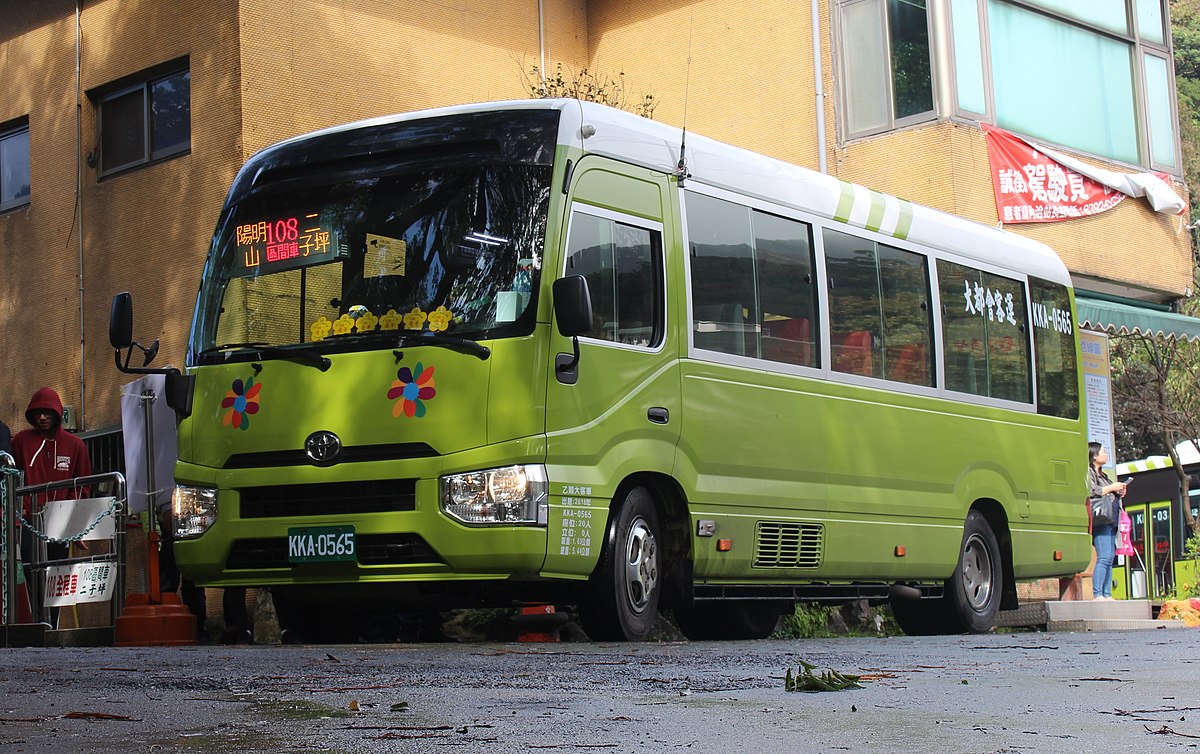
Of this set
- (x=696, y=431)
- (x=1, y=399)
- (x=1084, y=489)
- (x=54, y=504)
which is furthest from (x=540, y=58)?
(x=696, y=431)

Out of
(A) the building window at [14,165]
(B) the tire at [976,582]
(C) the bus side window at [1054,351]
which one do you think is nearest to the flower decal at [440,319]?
(B) the tire at [976,582]

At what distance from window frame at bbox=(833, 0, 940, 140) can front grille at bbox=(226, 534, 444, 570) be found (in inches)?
496

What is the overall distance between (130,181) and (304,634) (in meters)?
10.4

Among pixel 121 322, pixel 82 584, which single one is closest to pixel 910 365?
pixel 121 322

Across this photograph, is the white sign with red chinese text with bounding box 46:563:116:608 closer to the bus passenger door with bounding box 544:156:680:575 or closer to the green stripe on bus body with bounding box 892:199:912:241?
the bus passenger door with bounding box 544:156:680:575

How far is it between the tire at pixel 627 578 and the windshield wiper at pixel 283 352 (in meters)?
1.93

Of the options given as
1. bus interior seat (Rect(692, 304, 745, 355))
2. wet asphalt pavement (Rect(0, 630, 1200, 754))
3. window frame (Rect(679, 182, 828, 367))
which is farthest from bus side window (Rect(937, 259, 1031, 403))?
wet asphalt pavement (Rect(0, 630, 1200, 754))

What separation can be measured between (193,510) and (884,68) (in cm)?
1305

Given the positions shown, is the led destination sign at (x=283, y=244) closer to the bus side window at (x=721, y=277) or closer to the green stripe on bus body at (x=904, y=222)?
the bus side window at (x=721, y=277)

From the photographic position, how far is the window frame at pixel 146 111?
19.8 m

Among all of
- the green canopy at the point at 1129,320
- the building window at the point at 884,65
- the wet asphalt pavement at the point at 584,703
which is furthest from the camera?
the building window at the point at 884,65

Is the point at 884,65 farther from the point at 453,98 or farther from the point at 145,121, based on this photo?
the point at 145,121

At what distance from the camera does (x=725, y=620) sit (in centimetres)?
1432

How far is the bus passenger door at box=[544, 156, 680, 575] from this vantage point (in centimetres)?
979
